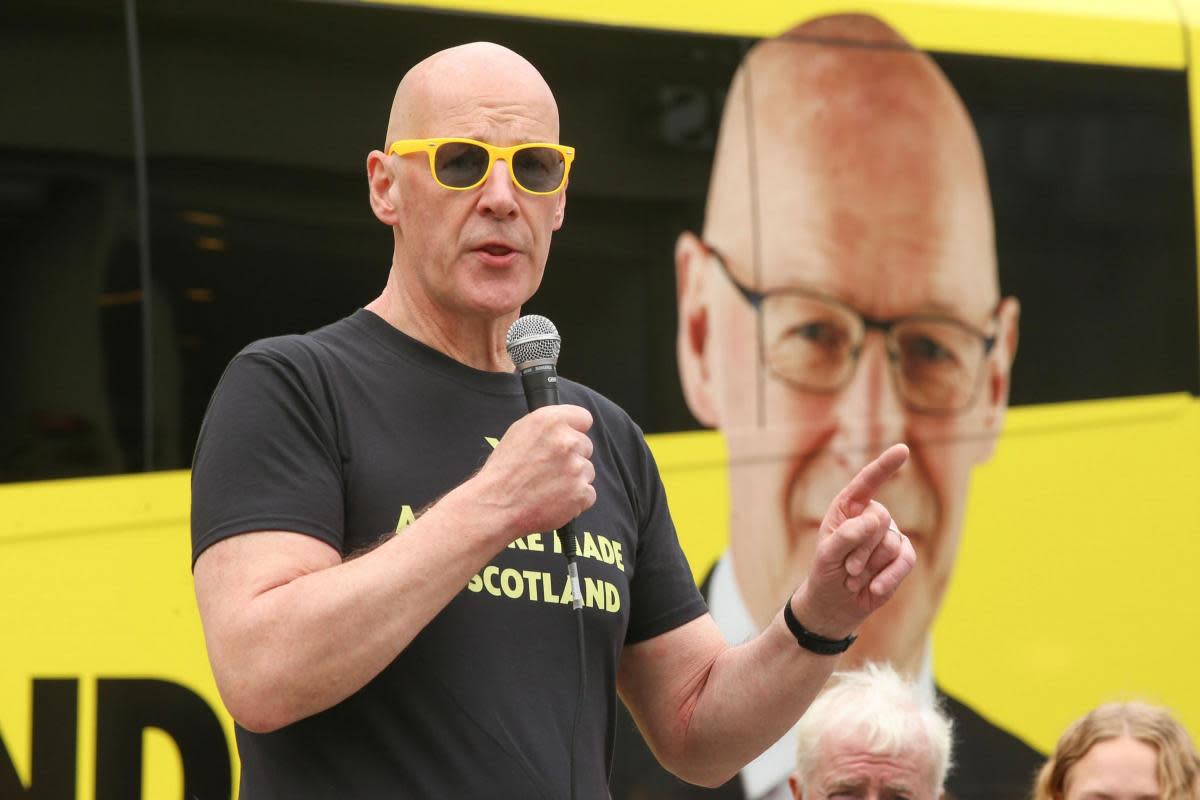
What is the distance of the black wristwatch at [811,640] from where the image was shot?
240 centimetres

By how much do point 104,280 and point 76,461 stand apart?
1.34 feet

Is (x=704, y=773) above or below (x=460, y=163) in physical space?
below

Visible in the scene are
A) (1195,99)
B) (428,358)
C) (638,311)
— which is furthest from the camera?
(1195,99)

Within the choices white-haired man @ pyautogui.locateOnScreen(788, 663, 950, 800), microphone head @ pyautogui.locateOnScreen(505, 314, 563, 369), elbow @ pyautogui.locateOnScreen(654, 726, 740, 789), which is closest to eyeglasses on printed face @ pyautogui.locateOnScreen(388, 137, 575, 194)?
microphone head @ pyautogui.locateOnScreen(505, 314, 563, 369)

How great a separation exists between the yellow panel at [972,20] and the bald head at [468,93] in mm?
2150

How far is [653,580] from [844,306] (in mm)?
2409

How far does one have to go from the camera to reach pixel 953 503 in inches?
197

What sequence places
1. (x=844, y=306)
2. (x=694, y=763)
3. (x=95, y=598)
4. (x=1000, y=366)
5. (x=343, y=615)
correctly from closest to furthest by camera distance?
(x=343, y=615) → (x=694, y=763) → (x=95, y=598) → (x=844, y=306) → (x=1000, y=366)

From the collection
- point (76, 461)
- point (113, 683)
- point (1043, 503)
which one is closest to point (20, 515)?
point (76, 461)

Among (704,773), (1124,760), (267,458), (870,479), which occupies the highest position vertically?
(267,458)

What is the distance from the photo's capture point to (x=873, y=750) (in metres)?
3.51

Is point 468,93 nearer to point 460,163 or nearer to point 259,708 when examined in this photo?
point 460,163

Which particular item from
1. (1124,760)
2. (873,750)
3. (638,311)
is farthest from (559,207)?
(638,311)

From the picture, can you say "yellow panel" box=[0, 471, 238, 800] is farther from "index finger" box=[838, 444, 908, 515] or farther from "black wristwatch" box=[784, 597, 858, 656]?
"index finger" box=[838, 444, 908, 515]
